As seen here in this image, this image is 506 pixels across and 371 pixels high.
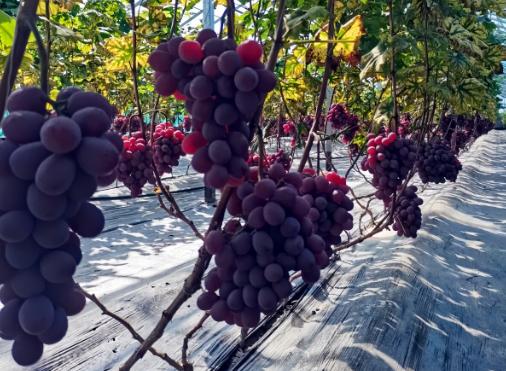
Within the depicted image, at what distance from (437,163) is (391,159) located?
3.32ft

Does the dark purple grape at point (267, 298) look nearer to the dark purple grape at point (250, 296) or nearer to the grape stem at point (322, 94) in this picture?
the dark purple grape at point (250, 296)

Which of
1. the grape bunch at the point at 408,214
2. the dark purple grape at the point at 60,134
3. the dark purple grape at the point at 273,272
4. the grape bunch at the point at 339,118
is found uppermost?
the dark purple grape at the point at 60,134

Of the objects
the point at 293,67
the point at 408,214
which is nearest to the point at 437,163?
the point at 408,214

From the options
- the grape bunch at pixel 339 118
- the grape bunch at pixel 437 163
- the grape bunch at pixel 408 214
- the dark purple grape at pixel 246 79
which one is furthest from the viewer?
the grape bunch at pixel 339 118

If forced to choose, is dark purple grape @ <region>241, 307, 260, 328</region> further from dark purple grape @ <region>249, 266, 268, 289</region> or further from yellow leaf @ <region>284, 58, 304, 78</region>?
yellow leaf @ <region>284, 58, 304, 78</region>

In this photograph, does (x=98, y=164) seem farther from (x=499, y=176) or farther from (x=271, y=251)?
(x=499, y=176)

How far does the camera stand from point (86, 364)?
4.23 feet

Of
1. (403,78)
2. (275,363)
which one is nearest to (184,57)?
(275,363)

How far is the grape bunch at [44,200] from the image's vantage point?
0.39 m

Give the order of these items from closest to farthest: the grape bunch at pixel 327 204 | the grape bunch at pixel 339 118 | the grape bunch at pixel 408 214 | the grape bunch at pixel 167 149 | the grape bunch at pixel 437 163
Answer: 1. the grape bunch at pixel 327 204
2. the grape bunch at pixel 167 149
3. the grape bunch at pixel 408 214
4. the grape bunch at pixel 437 163
5. the grape bunch at pixel 339 118

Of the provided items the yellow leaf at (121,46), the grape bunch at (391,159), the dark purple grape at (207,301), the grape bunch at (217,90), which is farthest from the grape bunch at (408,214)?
the grape bunch at (217,90)

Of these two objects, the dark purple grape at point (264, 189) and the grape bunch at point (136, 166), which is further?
the grape bunch at point (136, 166)

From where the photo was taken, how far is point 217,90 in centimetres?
54

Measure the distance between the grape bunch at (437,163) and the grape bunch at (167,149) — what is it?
158 cm
